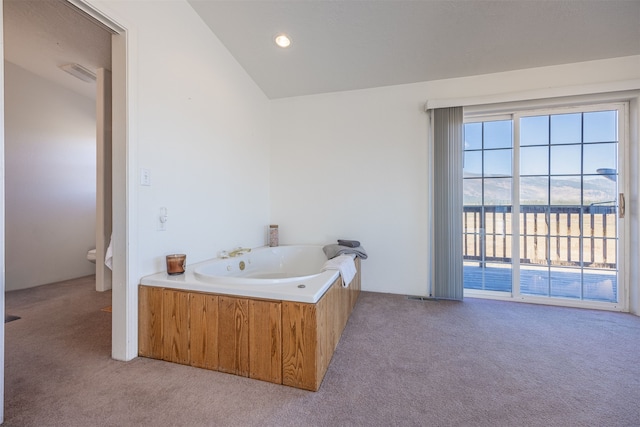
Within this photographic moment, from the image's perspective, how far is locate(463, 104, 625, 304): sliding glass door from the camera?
2457mm

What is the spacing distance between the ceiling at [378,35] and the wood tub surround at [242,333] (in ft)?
6.05

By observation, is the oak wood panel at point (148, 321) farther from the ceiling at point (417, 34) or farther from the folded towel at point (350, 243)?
the ceiling at point (417, 34)

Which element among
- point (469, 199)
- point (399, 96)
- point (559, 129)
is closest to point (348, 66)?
point (399, 96)

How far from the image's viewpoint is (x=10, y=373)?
4.62 ft

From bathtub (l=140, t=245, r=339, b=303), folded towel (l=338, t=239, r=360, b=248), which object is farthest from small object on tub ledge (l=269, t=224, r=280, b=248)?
folded towel (l=338, t=239, r=360, b=248)

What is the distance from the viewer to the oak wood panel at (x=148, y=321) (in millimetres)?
1589

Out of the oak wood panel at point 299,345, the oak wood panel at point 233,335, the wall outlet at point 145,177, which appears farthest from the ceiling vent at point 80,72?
the oak wood panel at point 299,345

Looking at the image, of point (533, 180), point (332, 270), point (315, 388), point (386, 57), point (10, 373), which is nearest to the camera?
point (315, 388)

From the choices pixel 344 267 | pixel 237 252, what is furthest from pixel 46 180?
pixel 344 267

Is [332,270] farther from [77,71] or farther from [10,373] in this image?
[77,71]

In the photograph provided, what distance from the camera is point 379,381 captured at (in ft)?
4.54

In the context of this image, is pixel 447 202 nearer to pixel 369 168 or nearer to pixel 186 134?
pixel 369 168

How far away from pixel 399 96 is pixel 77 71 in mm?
3558

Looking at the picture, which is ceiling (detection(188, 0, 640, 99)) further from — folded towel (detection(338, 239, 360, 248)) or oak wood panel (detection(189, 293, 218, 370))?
oak wood panel (detection(189, 293, 218, 370))
